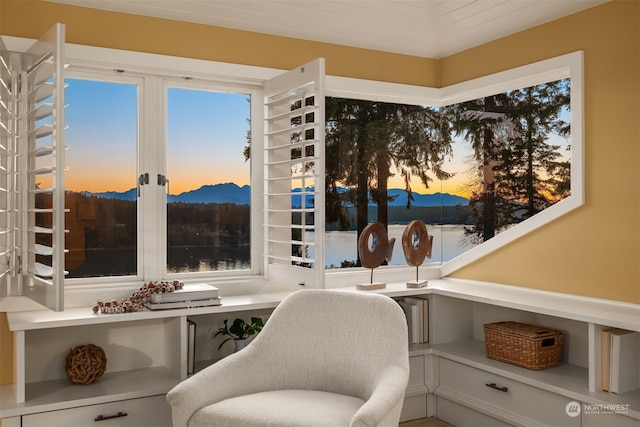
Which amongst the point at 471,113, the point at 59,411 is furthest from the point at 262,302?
the point at 471,113

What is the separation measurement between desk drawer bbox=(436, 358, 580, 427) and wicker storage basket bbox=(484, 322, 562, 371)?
0.44 feet

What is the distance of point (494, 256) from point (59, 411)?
261 centimetres

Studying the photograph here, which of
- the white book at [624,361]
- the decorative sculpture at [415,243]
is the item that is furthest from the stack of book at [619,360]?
the decorative sculpture at [415,243]

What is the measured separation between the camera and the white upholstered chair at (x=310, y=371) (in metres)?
2.36

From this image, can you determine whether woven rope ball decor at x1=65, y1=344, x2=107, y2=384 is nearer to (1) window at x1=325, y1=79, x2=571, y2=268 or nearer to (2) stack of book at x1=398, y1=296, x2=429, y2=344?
(1) window at x1=325, y1=79, x2=571, y2=268

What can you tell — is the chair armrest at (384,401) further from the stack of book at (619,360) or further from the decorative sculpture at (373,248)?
the decorative sculpture at (373,248)

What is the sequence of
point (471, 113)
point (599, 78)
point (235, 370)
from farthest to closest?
point (471, 113), point (599, 78), point (235, 370)

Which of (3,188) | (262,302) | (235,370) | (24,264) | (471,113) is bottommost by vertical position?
(235,370)

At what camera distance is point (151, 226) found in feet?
11.2

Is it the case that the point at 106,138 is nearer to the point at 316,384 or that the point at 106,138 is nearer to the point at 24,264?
the point at 24,264

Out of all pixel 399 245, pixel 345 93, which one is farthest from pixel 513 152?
pixel 345 93

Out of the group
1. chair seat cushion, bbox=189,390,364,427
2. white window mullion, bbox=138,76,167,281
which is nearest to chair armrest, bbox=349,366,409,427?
chair seat cushion, bbox=189,390,364,427

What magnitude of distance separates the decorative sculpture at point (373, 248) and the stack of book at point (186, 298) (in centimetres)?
99

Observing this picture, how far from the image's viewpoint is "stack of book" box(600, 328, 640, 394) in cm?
282
